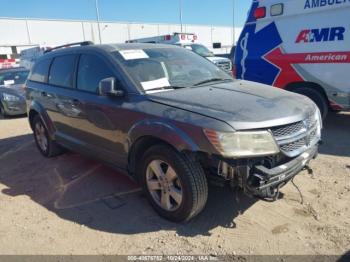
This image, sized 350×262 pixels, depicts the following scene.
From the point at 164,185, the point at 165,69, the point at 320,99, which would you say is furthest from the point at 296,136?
the point at 320,99

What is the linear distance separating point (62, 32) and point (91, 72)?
5069 cm

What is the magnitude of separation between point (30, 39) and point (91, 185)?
49072mm

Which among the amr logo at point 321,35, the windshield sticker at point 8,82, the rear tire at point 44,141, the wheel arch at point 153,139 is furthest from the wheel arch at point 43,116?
the windshield sticker at point 8,82

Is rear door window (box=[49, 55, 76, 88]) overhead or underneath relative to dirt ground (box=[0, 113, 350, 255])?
overhead

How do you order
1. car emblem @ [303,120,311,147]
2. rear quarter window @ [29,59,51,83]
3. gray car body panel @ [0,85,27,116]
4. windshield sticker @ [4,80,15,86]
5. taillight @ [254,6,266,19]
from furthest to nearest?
windshield sticker @ [4,80,15,86], gray car body panel @ [0,85,27,116], taillight @ [254,6,266,19], rear quarter window @ [29,59,51,83], car emblem @ [303,120,311,147]

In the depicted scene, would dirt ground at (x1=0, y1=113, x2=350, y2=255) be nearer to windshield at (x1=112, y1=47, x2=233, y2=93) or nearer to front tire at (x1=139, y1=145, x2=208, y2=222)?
front tire at (x1=139, y1=145, x2=208, y2=222)

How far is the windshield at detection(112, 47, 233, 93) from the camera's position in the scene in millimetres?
3615

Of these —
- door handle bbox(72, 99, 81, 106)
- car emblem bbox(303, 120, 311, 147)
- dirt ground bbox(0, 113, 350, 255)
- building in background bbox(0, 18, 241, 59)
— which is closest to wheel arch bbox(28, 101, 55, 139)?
dirt ground bbox(0, 113, 350, 255)

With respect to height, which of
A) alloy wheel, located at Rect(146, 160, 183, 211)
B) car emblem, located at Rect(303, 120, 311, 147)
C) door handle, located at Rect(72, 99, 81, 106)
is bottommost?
alloy wheel, located at Rect(146, 160, 183, 211)

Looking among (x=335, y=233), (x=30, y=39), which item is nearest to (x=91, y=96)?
(x=335, y=233)

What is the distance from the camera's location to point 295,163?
301 cm

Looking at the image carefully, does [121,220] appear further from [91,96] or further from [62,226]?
[91,96]

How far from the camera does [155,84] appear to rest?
3.58m

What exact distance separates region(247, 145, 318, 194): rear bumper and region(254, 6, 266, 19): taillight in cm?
416
